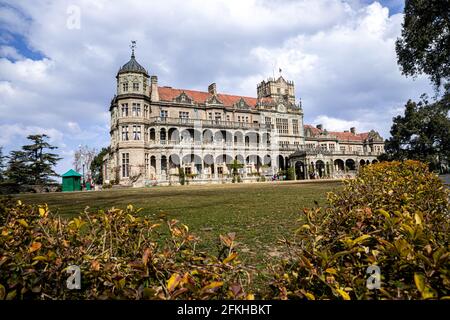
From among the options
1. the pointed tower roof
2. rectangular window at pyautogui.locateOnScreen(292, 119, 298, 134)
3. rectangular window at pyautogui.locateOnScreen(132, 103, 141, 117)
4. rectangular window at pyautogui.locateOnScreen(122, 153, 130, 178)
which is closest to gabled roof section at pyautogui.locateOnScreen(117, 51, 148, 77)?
the pointed tower roof

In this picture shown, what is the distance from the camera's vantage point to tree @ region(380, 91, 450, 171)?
3866 centimetres

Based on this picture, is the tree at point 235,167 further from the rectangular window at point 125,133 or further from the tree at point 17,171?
the tree at point 17,171

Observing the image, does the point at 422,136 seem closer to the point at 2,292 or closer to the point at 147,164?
the point at 147,164

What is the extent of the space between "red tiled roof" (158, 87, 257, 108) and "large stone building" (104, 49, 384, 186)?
19cm

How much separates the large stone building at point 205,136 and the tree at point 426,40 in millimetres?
28762

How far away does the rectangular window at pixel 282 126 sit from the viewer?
54.5 meters

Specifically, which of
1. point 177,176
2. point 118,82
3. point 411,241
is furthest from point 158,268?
point 118,82

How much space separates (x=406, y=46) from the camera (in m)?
19.1

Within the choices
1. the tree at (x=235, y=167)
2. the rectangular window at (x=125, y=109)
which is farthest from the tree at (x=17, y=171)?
the tree at (x=235, y=167)

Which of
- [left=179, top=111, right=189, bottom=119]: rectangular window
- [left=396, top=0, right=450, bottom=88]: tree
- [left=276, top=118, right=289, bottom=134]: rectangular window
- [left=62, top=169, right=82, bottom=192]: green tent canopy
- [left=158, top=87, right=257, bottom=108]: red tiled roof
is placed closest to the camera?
[left=396, top=0, right=450, bottom=88]: tree

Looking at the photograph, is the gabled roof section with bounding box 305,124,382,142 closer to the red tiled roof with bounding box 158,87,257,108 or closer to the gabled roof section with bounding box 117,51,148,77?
the red tiled roof with bounding box 158,87,257,108

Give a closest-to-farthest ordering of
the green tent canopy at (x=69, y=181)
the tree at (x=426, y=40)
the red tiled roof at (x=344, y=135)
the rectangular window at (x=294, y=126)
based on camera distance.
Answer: the tree at (x=426, y=40)
the green tent canopy at (x=69, y=181)
the rectangular window at (x=294, y=126)
the red tiled roof at (x=344, y=135)

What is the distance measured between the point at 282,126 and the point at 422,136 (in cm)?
2354

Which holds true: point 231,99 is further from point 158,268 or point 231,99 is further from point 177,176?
point 158,268
